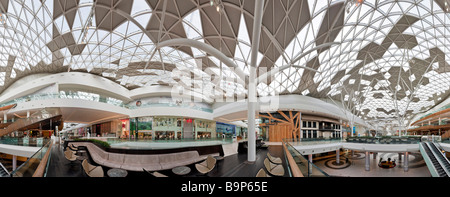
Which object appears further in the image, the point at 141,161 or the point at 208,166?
the point at 141,161

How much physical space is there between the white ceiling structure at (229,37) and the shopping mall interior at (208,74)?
0.16 metres

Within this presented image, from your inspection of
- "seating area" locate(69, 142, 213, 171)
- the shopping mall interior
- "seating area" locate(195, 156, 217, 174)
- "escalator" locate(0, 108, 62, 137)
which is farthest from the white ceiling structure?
"escalator" locate(0, 108, 62, 137)

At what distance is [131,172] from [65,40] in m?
22.8

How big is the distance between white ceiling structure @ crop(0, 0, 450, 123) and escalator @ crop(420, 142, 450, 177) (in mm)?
12983

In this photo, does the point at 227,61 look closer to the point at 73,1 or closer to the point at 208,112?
the point at 73,1

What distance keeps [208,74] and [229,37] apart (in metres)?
10.5

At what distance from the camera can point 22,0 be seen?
19.2m

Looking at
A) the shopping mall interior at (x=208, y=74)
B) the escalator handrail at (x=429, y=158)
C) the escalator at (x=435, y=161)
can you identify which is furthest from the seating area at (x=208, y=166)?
the escalator handrail at (x=429, y=158)

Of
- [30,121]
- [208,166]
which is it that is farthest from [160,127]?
[208,166]

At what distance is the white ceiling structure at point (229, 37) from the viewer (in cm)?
1659

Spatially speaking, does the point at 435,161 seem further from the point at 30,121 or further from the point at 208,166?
the point at 30,121

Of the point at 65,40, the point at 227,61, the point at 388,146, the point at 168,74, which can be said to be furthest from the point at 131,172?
the point at 388,146

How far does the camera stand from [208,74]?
2869 cm

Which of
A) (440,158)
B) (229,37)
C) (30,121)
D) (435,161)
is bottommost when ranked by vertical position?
(435,161)
